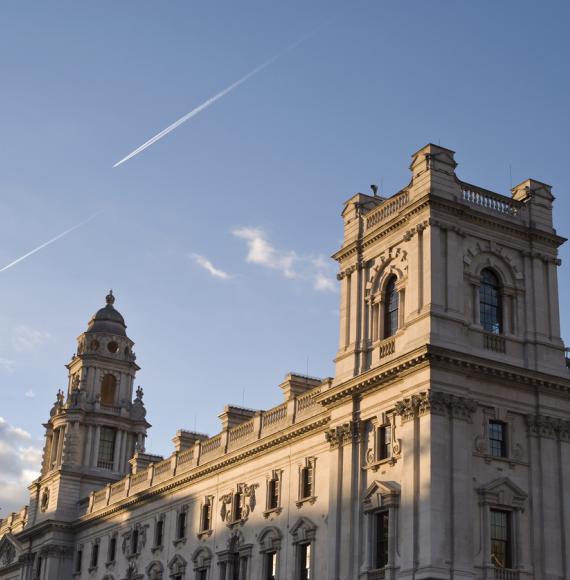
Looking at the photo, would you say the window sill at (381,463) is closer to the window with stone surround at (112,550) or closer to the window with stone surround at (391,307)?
the window with stone surround at (391,307)

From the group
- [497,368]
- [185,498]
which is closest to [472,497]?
[497,368]

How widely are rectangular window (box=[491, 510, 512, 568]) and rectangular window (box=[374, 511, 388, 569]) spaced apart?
13.4ft

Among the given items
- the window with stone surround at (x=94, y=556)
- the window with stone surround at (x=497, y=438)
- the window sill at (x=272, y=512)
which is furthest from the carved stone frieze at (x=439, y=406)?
the window with stone surround at (x=94, y=556)

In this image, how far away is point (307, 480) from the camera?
161 feet

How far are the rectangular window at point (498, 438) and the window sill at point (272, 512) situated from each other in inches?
498

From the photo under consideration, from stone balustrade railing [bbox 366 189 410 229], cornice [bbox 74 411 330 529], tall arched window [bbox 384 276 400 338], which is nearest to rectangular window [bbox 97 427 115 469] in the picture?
cornice [bbox 74 411 330 529]

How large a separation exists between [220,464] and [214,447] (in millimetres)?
2340

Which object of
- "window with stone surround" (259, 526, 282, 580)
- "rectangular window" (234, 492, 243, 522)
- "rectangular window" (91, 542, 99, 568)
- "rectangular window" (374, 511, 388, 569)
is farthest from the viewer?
"rectangular window" (91, 542, 99, 568)

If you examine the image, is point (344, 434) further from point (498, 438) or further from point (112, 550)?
point (112, 550)

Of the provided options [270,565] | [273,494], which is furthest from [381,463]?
[270,565]

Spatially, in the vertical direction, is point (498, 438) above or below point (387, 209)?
below

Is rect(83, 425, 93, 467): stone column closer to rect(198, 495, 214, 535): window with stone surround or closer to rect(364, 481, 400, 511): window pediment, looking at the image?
rect(198, 495, 214, 535): window with stone surround

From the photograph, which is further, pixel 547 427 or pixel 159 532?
pixel 159 532

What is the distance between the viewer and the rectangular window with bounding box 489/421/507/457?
41562 mm
